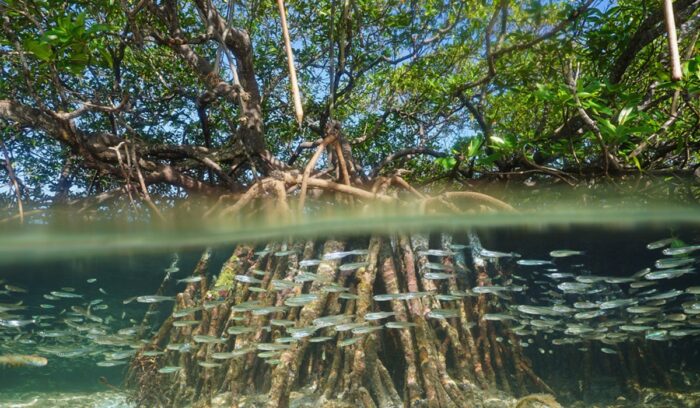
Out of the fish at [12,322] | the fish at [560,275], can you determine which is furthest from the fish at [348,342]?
the fish at [12,322]

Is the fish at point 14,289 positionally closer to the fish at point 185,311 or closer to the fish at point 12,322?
the fish at point 12,322

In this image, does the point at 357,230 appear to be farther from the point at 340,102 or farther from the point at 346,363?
the point at 340,102

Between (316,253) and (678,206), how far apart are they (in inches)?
209

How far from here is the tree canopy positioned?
646cm

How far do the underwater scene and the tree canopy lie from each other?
42.8 inches

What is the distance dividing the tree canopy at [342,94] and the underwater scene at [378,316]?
1.09 m

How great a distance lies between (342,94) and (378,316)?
6.12 metres

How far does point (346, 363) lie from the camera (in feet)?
18.8

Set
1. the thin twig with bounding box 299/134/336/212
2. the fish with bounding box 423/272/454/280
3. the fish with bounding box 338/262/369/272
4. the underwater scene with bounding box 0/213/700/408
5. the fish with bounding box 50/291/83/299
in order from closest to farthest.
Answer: the underwater scene with bounding box 0/213/700/408
the fish with bounding box 423/272/454/280
the fish with bounding box 338/262/369/272
the thin twig with bounding box 299/134/336/212
the fish with bounding box 50/291/83/299

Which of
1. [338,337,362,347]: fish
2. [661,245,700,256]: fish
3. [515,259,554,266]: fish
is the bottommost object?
[338,337,362,347]: fish

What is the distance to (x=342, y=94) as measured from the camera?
10.5m

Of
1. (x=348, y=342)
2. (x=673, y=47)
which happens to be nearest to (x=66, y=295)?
(x=348, y=342)

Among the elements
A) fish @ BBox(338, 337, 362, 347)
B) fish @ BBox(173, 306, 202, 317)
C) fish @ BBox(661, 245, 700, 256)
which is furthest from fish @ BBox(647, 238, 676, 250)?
fish @ BBox(173, 306, 202, 317)

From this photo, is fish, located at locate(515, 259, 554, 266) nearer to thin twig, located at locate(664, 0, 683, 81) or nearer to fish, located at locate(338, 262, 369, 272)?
fish, located at locate(338, 262, 369, 272)
